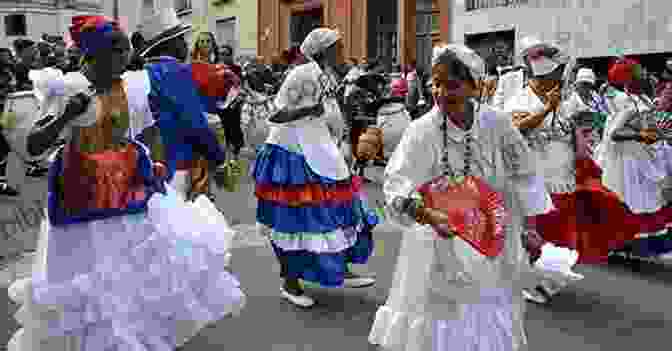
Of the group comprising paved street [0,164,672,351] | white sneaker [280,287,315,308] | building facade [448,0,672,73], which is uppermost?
building facade [448,0,672,73]

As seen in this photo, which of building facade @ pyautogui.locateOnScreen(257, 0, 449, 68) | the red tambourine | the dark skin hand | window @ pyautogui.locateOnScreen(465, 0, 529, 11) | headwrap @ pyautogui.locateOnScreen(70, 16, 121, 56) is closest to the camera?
the red tambourine

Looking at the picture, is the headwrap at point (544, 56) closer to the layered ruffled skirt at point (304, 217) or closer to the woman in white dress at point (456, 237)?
the layered ruffled skirt at point (304, 217)

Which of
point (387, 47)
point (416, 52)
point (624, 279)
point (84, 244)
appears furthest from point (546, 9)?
point (84, 244)

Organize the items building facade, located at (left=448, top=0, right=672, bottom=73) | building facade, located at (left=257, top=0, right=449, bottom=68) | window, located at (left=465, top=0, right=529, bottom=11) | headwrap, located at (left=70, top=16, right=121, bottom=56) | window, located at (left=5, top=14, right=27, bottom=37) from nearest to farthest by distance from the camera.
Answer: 1. headwrap, located at (left=70, top=16, right=121, bottom=56)
2. building facade, located at (left=448, top=0, right=672, bottom=73)
3. window, located at (left=465, top=0, right=529, bottom=11)
4. building facade, located at (left=257, top=0, right=449, bottom=68)
5. window, located at (left=5, top=14, right=27, bottom=37)

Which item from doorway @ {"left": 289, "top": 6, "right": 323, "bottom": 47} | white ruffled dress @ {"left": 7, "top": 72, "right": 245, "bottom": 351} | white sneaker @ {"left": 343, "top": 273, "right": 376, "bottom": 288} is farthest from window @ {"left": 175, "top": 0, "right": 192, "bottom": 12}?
white ruffled dress @ {"left": 7, "top": 72, "right": 245, "bottom": 351}

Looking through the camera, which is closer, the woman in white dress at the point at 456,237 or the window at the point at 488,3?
the woman in white dress at the point at 456,237

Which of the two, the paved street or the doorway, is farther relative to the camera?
the doorway

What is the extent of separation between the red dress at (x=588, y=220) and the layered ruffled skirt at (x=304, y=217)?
1.51m

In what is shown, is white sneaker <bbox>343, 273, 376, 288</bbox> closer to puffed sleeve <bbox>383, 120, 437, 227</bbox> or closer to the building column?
puffed sleeve <bbox>383, 120, 437, 227</bbox>

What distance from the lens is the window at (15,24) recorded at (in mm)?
54906

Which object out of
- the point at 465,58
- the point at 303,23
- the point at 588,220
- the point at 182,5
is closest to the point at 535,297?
the point at 588,220

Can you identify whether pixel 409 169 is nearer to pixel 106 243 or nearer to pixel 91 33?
pixel 106 243

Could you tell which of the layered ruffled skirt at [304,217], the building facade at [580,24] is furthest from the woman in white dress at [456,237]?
the building facade at [580,24]

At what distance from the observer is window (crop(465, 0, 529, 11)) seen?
58.0 ft
